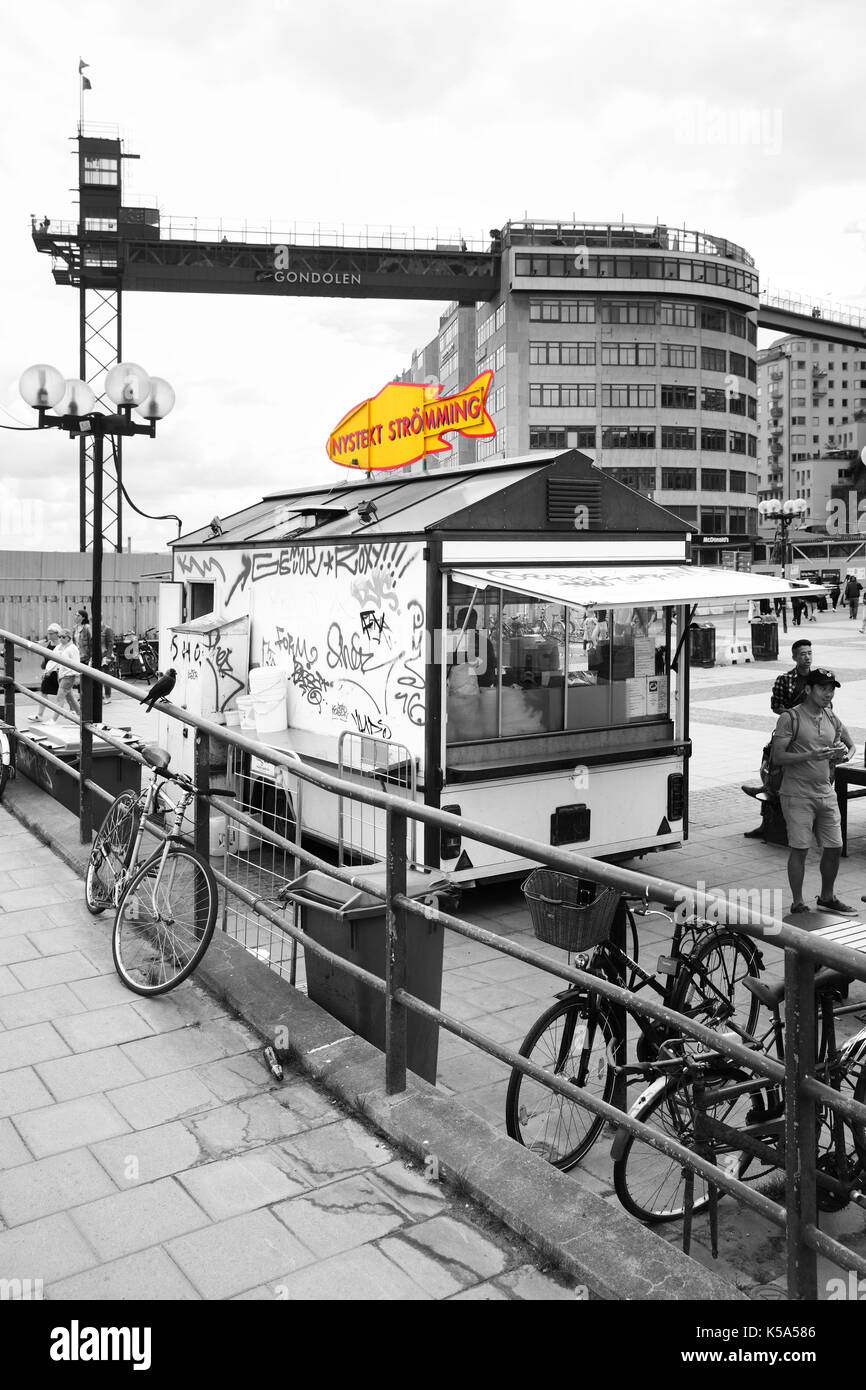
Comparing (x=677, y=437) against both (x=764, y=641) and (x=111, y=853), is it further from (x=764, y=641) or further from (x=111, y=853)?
(x=111, y=853)

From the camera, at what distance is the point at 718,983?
584 cm

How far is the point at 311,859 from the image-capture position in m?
4.50

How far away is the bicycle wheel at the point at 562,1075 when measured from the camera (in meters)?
4.54

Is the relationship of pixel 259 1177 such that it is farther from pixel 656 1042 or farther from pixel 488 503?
pixel 488 503

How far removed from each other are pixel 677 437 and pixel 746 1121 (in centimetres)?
7532

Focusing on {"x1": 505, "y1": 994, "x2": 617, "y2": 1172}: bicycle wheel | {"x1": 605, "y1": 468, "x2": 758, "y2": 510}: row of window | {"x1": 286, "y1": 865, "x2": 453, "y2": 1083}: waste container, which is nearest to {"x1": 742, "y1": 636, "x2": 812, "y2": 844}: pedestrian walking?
{"x1": 505, "y1": 994, "x2": 617, "y2": 1172}: bicycle wheel

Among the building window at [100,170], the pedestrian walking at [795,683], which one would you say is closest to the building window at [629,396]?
the building window at [100,170]

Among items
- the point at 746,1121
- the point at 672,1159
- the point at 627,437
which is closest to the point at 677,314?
the point at 627,437

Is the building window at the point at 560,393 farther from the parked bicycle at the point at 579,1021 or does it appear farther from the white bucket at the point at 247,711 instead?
the parked bicycle at the point at 579,1021

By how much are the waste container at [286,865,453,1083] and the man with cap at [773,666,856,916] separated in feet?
13.7

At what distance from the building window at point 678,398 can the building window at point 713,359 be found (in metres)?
1.91

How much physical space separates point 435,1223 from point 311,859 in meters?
1.60

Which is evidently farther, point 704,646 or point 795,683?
point 704,646
